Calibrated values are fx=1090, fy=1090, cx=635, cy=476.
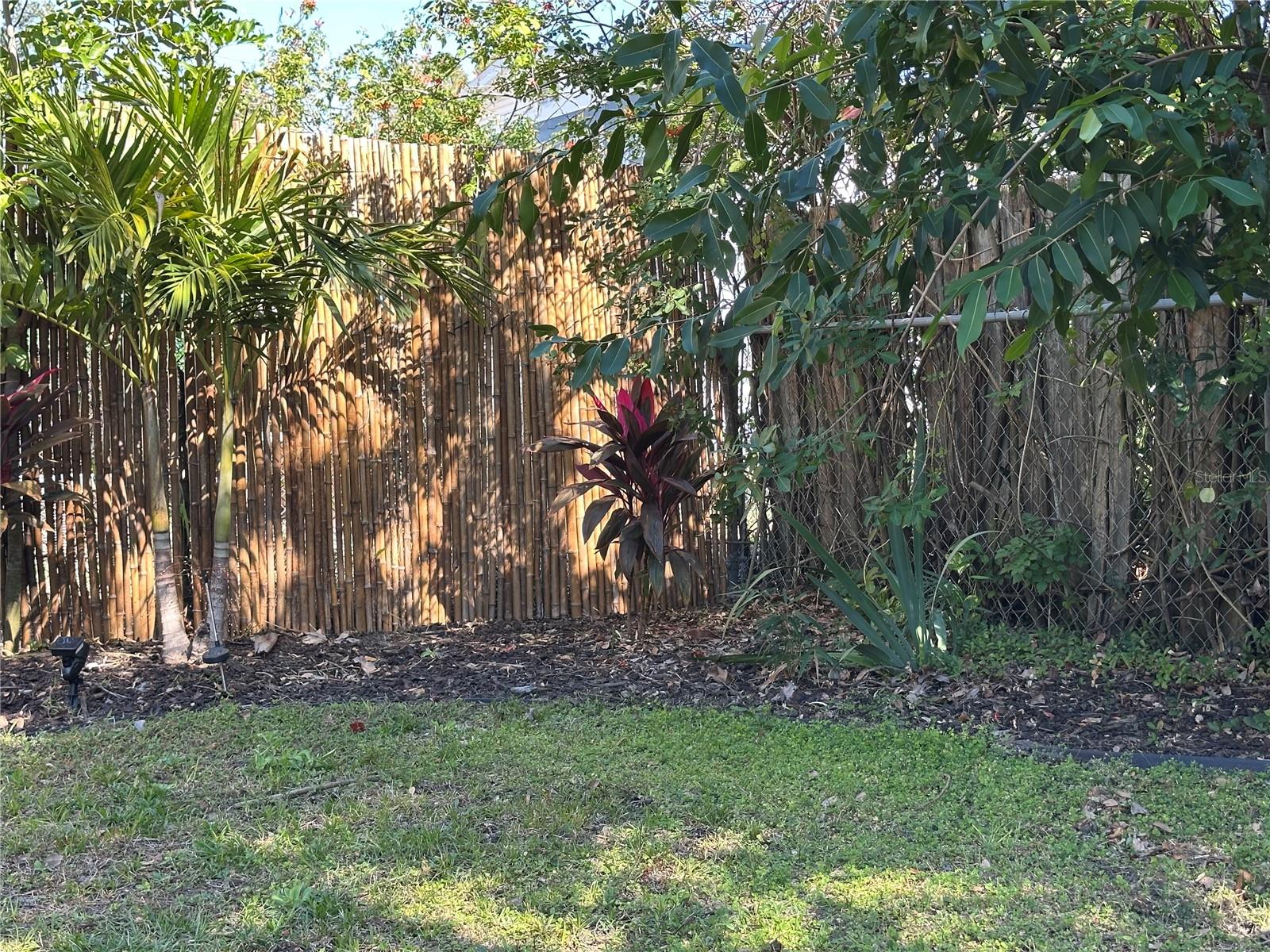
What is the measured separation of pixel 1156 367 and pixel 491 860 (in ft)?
9.39

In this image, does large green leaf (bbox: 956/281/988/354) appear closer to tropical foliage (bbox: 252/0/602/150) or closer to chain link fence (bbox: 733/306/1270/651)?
chain link fence (bbox: 733/306/1270/651)

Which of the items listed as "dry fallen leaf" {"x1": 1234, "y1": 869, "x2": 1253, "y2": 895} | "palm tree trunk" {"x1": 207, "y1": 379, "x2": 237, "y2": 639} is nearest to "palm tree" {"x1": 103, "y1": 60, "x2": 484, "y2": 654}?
"palm tree trunk" {"x1": 207, "y1": 379, "x2": 237, "y2": 639}

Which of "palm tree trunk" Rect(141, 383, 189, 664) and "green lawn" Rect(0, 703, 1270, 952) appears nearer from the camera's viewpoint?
"green lawn" Rect(0, 703, 1270, 952)

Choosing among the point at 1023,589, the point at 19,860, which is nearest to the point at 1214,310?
the point at 1023,589

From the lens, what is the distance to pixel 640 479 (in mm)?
5145

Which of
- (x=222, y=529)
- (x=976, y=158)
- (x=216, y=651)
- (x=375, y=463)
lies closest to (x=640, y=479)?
(x=375, y=463)

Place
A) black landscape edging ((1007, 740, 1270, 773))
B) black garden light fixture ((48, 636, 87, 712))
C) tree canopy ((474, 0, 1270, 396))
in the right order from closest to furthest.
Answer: tree canopy ((474, 0, 1270, 396)), black landscape edging ((1007, 740, 1270, 773)), black garden light fixture ((48, 636, 87, 712))

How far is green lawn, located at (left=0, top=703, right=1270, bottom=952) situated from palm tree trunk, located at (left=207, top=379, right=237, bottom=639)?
0.97m

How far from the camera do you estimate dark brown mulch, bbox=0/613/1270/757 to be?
389 centimetres

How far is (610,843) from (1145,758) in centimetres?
179

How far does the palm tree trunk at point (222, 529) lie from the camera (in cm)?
482

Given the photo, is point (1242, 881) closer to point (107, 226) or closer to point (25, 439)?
point (107, 226)

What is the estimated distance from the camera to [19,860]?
2.92 meters

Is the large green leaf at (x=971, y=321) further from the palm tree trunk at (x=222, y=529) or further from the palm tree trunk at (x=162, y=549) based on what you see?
the palm tree trunk at (x=162, y=549)
